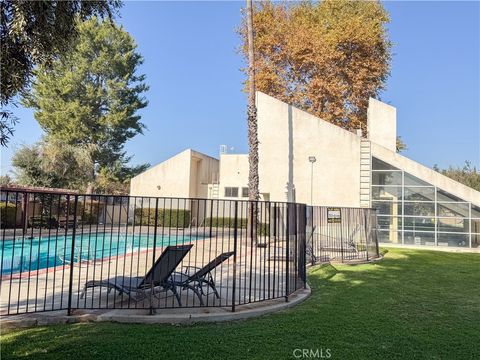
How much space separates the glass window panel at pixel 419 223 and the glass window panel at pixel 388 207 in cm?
50

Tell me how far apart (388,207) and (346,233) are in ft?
18.8

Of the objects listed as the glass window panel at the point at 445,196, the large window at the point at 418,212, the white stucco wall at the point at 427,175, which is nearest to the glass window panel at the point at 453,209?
the large window at the point at 418,212

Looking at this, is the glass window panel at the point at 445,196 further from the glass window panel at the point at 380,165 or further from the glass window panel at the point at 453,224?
the glass window panel at the point at 380,165

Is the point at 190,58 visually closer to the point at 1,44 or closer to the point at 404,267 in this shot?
the point at 404,267

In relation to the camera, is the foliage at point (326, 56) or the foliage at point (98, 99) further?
the foliage at point (98, 99)

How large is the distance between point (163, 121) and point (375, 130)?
70.5 feet

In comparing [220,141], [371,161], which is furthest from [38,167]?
[371,161]

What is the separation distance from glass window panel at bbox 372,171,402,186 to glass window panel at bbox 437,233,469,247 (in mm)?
2990

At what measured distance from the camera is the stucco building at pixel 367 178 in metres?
17.2

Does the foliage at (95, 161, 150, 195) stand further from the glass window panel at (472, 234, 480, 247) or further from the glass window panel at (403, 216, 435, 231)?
the glass window panel at (472, 234, 480, 247)

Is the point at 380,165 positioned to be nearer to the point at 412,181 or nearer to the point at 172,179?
the point at 412,181

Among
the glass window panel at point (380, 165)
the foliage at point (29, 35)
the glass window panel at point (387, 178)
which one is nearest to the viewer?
the foliage at point (29, 35)

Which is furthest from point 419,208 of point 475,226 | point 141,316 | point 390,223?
point 141,316

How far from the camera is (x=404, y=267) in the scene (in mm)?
11094
